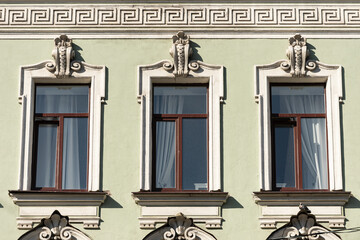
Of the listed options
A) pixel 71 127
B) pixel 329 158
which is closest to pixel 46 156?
pixel 71 127

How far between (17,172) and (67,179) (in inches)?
38.0

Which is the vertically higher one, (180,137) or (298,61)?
(298,61)

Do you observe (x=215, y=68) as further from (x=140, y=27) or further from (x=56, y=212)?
(x=56, y=212)

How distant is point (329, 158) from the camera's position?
68.0 feet

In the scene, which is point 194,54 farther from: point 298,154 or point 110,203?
point 110,203

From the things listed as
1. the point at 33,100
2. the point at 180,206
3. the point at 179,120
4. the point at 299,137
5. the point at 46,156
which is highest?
the point at 33,100

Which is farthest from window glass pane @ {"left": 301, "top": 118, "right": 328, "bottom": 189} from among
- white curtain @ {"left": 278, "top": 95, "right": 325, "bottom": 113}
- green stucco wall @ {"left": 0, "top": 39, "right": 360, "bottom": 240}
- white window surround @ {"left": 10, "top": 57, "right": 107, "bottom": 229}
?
white window surround @ {"left": 10, "top": 57, "right": 107, "bottom": 229}

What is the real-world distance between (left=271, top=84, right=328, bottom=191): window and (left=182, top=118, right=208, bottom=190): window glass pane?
1343 mm

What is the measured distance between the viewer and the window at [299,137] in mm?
20797

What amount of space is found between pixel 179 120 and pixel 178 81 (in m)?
0.78

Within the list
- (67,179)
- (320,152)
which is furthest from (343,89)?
(67,179)

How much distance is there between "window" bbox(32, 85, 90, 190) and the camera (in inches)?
820

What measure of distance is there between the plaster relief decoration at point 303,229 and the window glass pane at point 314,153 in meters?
0.84

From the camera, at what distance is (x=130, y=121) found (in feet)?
68.5
